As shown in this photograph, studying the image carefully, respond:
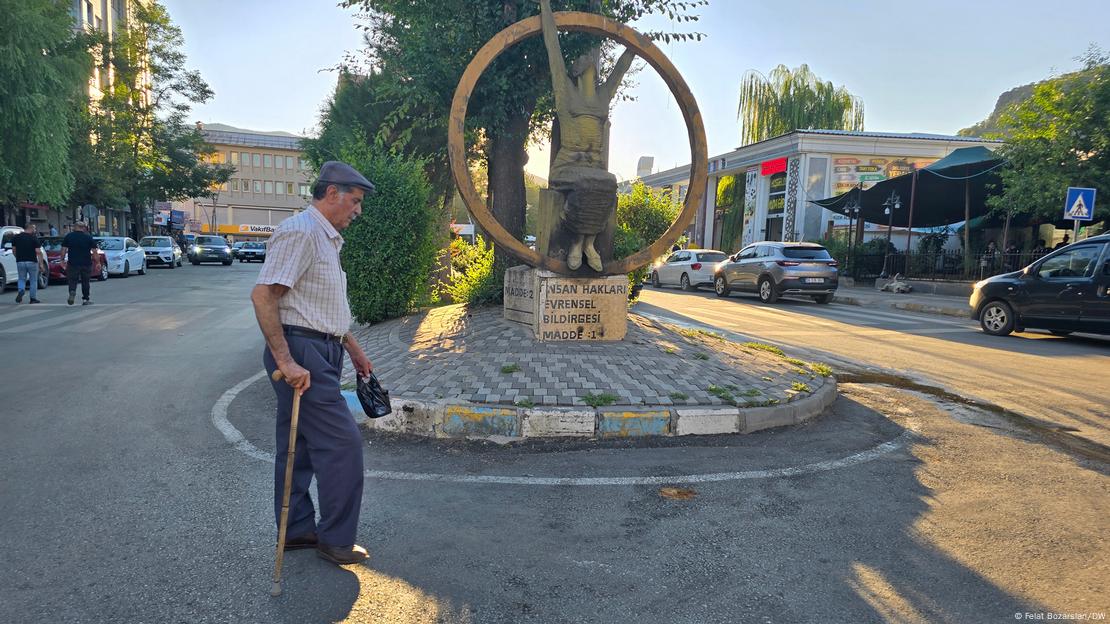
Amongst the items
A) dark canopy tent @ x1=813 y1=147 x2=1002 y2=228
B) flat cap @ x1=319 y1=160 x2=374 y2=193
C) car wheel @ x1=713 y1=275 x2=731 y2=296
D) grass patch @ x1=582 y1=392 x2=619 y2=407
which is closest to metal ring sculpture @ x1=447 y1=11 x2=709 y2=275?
grass patch @ x1=582 y1=392 x2=619 y2=407

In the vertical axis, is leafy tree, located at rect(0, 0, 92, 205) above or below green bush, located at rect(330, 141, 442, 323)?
above

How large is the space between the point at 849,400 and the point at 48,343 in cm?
1007

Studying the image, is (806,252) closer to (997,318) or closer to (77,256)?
(997,318)

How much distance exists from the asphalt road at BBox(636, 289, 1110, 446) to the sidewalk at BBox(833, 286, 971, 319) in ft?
2.48

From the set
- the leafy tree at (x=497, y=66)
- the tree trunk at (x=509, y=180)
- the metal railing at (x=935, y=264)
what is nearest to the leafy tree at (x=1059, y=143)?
the metal railing at (x=935, y=264)

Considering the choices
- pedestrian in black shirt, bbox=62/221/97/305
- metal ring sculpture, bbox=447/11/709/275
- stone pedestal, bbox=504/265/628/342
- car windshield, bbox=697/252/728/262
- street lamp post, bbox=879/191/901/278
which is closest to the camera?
stone pedestal, bbox=504/265/628/342

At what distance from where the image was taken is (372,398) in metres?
3.41

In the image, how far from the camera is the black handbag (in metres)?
3.40

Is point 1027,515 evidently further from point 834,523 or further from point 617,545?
point 617,545

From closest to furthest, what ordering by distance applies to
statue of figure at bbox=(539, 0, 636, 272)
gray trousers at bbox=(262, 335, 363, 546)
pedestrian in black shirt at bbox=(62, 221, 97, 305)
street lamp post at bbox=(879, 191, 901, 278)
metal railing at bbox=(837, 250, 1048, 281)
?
gray trousers at bbox=(262, 335, 363, 546), statue of figure at bbox=(539, 0, 636, 272), pedestrian in black shirt at bbox=(62, 221, 97, 305), metal railing at bbox=(837, 250, 1048, 281), street lamp post at bbox=(879, 191, 901, 278)

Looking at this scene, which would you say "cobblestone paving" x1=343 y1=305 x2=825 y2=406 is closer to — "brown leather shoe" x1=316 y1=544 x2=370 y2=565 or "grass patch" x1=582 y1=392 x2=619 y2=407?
"grass patch" x1=582 y1=392 x2=619 y2=407

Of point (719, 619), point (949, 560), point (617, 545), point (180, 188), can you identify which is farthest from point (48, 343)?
point (180, 188)

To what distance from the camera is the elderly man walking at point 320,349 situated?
9.48ft

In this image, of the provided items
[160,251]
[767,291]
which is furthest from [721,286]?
[160,251]
